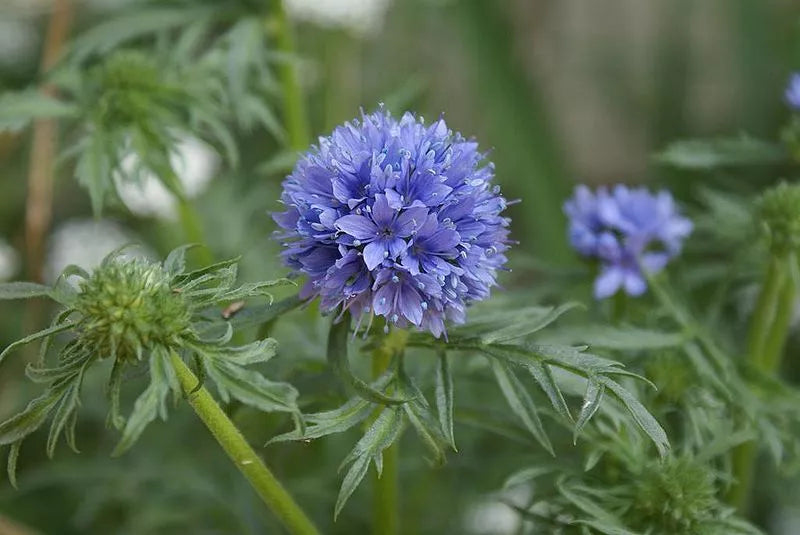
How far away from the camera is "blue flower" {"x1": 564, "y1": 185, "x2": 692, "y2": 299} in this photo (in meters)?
0.97

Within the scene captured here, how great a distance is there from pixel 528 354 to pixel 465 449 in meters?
0.45

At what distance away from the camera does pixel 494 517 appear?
4.32 feet

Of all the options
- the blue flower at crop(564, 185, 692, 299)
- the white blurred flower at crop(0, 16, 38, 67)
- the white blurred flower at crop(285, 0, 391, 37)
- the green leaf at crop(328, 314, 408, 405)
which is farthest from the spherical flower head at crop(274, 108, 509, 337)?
the white blurred flower at crop(0, 16, 38, 67)

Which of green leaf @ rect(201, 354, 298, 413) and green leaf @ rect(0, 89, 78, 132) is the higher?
green leaf @ rect(0, 89, 78, 132)

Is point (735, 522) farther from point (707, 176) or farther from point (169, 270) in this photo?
point (707, 176)

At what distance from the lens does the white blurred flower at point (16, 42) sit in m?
1.96

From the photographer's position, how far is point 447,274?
70cm

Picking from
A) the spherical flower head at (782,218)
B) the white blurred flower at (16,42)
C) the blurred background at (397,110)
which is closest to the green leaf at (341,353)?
the blurred background at (397,110)

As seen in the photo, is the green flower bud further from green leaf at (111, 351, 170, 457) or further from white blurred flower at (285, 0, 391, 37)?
white blurred flower at (285, 0, 391, 37)

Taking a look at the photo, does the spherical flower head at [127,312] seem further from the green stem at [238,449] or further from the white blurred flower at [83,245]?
the white blurred flower at [83,245]

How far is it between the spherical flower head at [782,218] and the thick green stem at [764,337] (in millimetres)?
33

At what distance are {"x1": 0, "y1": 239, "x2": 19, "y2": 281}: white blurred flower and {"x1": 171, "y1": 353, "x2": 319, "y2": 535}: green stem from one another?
0.87m

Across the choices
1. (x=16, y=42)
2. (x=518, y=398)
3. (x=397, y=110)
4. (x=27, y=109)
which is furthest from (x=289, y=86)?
(x=16, y=42)

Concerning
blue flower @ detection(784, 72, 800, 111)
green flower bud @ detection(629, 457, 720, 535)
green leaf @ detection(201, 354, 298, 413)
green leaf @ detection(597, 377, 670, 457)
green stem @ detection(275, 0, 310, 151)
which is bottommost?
green flower bud @ detection(629, 457, 720, 535)
